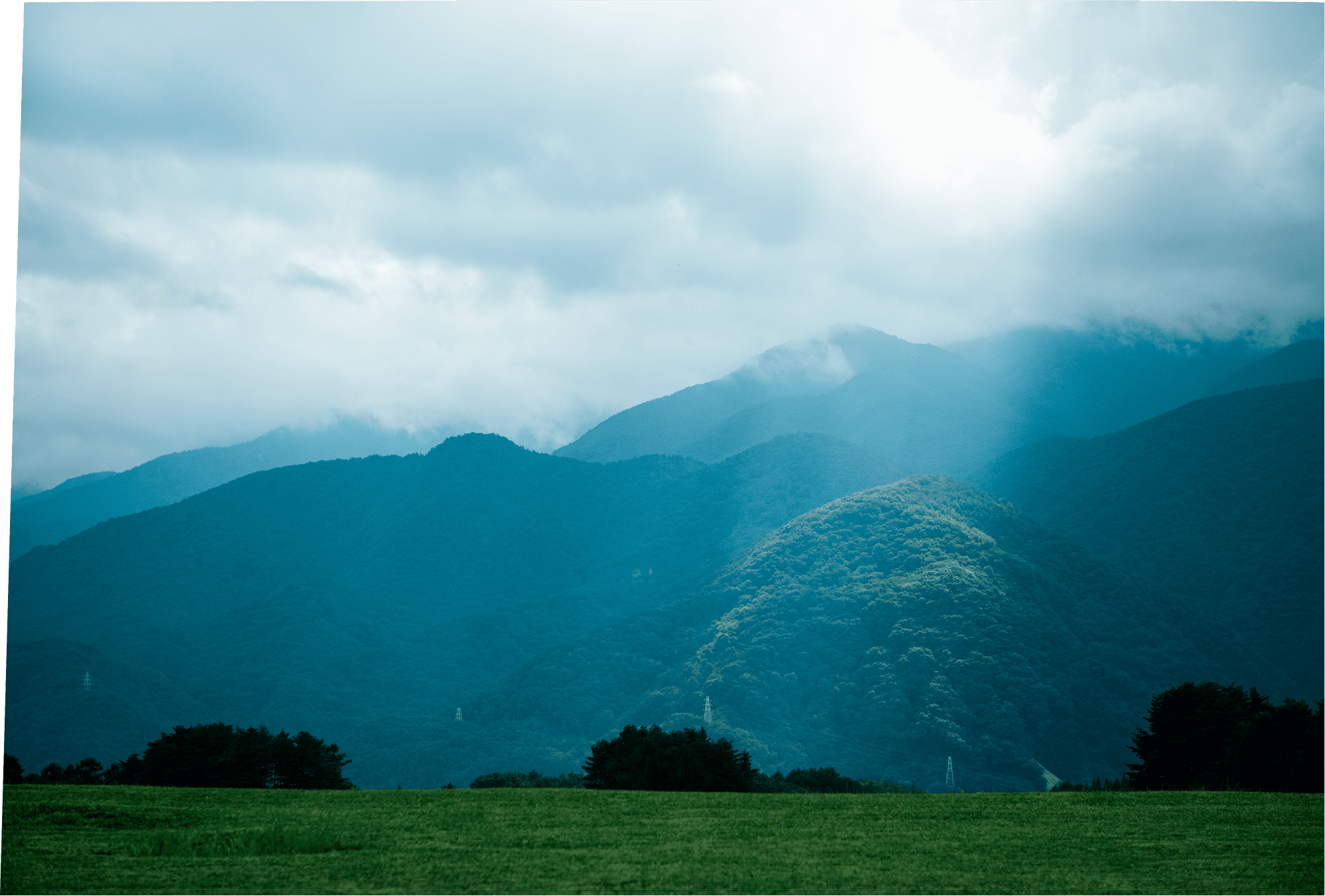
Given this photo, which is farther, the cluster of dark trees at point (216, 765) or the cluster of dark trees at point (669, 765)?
the cluster of dark trees at point (216, 765)

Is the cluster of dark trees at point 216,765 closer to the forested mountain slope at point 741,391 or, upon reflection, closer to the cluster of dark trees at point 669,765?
the cluster of dark trees at point 669,765

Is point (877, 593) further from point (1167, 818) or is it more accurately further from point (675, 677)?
point (1167, 818)

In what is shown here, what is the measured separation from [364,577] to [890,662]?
2764 inches

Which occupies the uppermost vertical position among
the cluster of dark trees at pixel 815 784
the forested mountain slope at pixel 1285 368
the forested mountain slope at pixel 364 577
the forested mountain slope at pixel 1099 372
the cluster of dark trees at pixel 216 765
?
the forested mountain slope at pixel 1099 372

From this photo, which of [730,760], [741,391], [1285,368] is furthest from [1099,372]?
[730,760]

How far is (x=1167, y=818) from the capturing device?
6.40m

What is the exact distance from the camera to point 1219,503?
229ft

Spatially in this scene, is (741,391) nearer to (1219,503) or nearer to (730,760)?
(1219,503)

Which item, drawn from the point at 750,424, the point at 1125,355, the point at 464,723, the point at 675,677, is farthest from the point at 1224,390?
the point at 464,723

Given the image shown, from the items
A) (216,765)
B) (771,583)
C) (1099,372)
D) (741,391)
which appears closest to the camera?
(216,765)

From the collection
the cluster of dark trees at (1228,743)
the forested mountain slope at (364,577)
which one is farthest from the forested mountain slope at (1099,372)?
the cluster of dark trees at (1228,743)

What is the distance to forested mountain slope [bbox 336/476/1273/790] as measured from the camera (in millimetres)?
52438

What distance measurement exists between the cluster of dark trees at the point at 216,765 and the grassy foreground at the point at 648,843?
4052mm

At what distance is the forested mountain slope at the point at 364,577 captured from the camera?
240 ft
